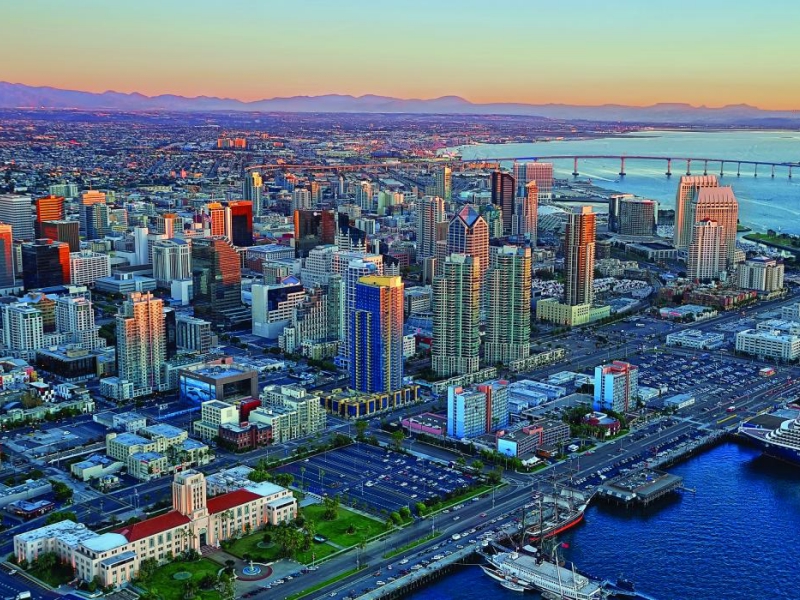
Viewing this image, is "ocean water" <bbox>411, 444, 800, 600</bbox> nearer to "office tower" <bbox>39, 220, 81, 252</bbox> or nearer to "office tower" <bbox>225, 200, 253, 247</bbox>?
"office tower" <bbox>39, 220, 81, 252</bbox>

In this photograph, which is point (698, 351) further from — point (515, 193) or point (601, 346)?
point (515, 193)

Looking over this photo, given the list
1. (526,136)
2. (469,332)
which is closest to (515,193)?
(469,332)

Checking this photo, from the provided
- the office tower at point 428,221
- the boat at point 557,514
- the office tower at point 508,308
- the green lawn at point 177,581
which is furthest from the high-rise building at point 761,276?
the green lawn at point 177,581

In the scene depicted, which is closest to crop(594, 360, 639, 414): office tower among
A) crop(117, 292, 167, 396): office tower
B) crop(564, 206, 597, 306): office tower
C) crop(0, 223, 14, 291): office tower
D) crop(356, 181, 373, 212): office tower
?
crop(564, 206, 597, 306): office tower

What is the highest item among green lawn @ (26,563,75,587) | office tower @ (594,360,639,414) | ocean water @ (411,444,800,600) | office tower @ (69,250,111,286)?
office tower @ (69,250,111,286)

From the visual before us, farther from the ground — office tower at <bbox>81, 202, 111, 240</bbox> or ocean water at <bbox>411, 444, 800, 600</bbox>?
office tower at <bbox>81, 202, 111, 240</bbox>

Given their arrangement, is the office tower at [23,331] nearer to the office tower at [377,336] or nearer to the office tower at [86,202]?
the office tower at [377,336]
